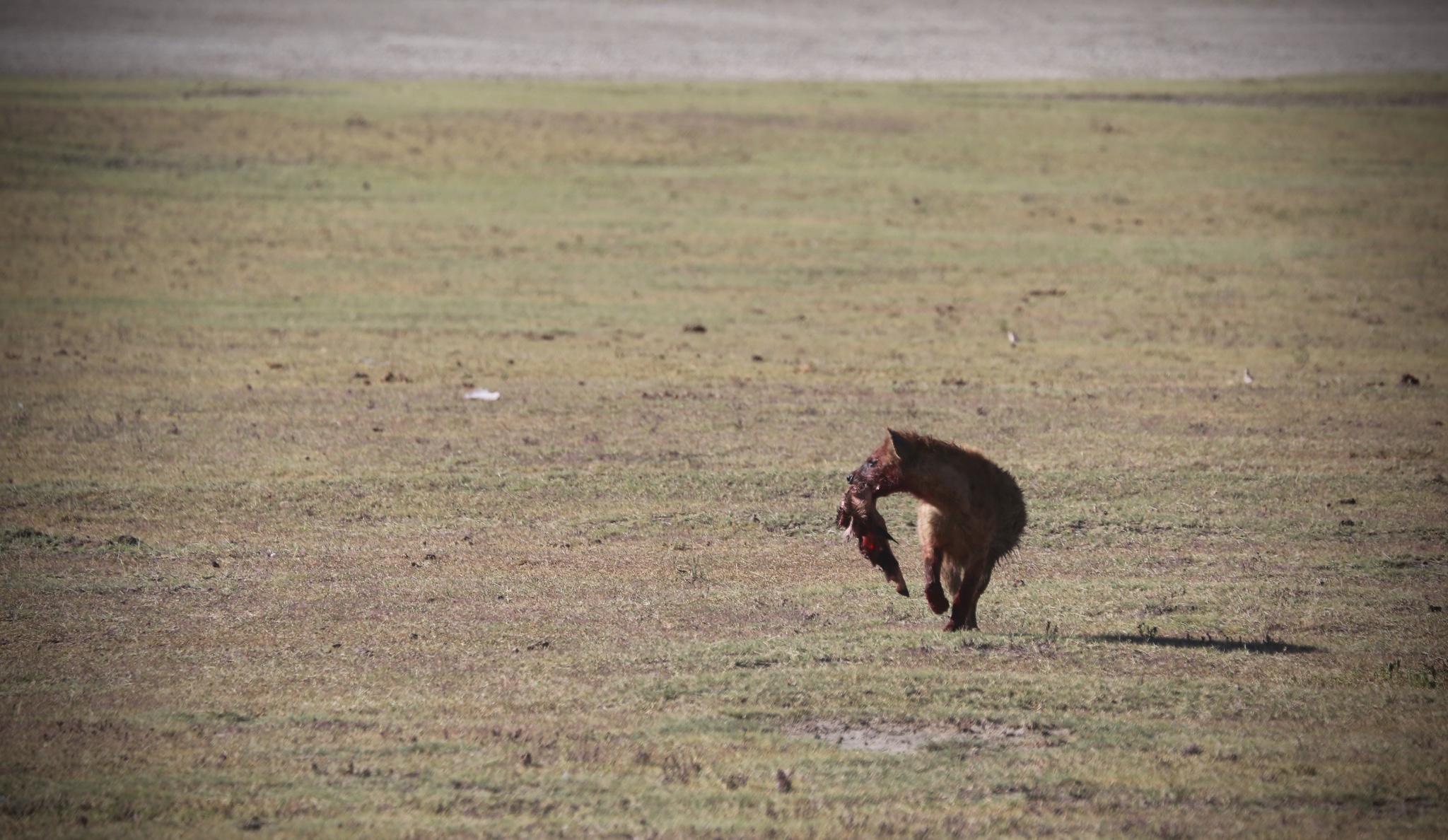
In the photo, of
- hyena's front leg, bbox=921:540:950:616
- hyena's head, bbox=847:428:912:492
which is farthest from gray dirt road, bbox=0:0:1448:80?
hyena's head, bbox=847:428:912:492

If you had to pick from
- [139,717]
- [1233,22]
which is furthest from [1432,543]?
[1233,22]

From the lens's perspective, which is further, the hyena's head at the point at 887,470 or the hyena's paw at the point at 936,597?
the hyena's paw at the point at 936,597

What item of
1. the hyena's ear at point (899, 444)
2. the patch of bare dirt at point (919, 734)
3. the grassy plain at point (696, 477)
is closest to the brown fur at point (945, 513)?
the hyena's ear at point (899, 444)

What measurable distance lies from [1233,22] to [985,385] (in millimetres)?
35615

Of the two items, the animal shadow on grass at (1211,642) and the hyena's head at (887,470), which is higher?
the hyena's head at (887,470)

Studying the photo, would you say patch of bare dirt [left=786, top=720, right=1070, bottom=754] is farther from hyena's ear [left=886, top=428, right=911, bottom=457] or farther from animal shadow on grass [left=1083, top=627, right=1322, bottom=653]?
hyena's ear [left=886, top=428, right=911, bottom=457]

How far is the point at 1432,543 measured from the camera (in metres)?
10.7

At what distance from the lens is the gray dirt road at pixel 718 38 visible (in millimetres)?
39188

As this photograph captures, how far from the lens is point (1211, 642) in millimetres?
8469

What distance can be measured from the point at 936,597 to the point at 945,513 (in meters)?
0.53

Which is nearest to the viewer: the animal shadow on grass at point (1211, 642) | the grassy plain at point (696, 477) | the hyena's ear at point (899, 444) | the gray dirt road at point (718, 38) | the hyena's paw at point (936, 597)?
the grassy plain at point (696, 477)

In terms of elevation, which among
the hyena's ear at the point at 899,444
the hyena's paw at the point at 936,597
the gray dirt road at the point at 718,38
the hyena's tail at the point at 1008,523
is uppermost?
the gray dirt road at the point at 718,38

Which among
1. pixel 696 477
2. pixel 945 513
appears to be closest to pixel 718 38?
pixel 696 477

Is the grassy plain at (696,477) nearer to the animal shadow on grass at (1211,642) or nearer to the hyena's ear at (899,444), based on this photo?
the animal shadow on grass at (1211,642)
